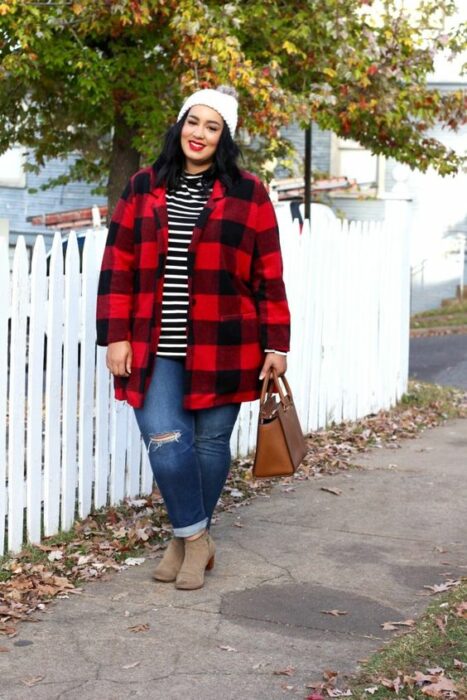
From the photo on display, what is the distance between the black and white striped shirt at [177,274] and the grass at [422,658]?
1.44 meters

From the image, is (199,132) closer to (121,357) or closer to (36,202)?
(121,357)

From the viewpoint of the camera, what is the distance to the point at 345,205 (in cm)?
2475

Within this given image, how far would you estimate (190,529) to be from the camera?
18.1ft

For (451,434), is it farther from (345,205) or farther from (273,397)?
(345,205)

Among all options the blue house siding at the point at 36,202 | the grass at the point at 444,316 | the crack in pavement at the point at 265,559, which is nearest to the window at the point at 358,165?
the grass at the point at 444,316

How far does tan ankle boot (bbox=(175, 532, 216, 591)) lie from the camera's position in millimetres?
5449

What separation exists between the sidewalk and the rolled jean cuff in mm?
229

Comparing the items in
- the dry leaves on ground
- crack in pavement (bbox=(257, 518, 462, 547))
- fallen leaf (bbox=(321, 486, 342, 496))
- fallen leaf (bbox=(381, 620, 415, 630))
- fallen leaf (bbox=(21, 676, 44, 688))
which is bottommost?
fallen leaf (bbox=(21, 676, 44, 688))

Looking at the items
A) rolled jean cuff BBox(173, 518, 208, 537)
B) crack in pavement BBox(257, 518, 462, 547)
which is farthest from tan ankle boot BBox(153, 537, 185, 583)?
crack in pavement BBox(257, 518, 462, 547)

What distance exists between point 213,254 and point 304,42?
6.55 metres

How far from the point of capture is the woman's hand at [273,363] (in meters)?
5.49

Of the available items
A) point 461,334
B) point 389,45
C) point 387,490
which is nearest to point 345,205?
point 461,334

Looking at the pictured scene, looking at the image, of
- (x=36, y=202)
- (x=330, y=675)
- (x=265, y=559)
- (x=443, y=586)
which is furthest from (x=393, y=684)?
(x=36, y=202)

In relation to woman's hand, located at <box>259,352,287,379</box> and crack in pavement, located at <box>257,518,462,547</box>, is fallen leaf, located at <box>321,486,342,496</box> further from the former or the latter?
woman's hand, located at <box>259,352,287,379</box>
